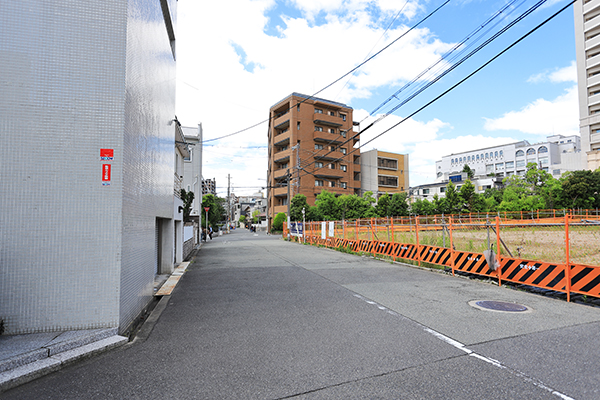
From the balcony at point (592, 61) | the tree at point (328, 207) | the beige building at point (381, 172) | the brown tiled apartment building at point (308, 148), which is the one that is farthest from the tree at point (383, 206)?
the balcony at point (592, 61)

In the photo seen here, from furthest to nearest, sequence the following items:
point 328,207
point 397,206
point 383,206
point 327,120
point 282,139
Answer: point 327,120
point 282,139
point 383,206
point 397,206
point 328,207

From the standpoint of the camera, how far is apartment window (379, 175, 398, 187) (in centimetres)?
7381

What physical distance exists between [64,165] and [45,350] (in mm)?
2383

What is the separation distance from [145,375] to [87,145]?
3203mm

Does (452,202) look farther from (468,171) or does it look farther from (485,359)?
(485,359)

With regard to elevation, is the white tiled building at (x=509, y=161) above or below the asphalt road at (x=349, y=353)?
above

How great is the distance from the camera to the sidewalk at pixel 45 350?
3.61 metres

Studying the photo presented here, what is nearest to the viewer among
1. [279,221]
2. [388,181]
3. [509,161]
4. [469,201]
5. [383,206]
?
[469,201]

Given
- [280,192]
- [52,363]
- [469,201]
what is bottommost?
[52,363]

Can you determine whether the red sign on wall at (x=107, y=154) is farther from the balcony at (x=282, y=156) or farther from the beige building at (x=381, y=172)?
the beige building at (x=381, y=172)

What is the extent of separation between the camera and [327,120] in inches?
2470

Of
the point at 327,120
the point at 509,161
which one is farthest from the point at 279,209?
the point at 509,161

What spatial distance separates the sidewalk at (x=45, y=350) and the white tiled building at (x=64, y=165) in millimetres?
190

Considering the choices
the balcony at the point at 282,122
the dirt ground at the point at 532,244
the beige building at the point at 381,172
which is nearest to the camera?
the dirt ground at the point at 532,244
